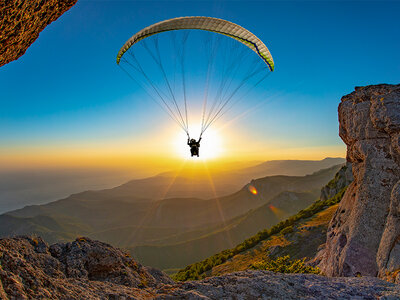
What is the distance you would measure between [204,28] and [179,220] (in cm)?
15221

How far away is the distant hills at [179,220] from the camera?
281 feet

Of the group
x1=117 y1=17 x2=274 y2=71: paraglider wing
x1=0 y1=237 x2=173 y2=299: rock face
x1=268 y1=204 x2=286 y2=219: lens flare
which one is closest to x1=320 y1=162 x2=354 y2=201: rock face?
x1=117 y1=17 x2=274 y2=71: paraglider wing

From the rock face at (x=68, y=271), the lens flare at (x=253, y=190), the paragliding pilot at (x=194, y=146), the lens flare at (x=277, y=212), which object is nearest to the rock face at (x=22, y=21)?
the rock face at (x=68, y=271)

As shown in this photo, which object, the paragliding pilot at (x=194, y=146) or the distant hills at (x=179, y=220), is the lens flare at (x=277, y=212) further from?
the paragliding pilot at (x=194, y=146)

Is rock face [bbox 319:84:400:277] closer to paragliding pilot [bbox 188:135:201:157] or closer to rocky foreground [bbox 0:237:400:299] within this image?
rocky foreground [bbox 0:237:400:299]

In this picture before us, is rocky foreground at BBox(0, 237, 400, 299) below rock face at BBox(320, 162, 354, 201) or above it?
above

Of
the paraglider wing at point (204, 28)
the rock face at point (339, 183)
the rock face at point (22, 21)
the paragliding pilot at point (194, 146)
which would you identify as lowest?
the rock face at point (339, 183)

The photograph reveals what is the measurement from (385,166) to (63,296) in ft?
47.6

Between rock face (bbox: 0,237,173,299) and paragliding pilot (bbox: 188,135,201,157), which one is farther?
paragliding pilot (bbox: 188,135,201,157)

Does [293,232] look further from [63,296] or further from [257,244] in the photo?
[63,296]

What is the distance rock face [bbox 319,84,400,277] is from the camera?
10591 mm

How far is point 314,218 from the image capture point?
3288 centimetres

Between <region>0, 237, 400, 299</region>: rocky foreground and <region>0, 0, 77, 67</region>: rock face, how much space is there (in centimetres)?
370

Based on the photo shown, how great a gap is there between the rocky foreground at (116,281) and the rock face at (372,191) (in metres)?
6.55
